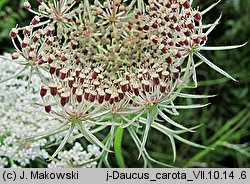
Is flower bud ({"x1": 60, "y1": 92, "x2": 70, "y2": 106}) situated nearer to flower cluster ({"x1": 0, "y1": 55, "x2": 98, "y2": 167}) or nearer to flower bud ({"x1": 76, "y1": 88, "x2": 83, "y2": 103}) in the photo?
flower bud ({"x1": 76, "y1": 88, "x2": 83, "y2": 103})

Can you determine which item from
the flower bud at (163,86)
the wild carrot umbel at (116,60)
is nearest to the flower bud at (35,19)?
the wild carrot umbel at (116,60)

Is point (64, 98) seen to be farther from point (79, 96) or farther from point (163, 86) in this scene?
point (163, 86)

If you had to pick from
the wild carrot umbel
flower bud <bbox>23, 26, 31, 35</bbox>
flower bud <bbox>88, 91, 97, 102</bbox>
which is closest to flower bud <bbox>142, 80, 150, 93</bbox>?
the wild carrot umbel

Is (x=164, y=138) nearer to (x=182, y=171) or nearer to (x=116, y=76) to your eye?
(x=182, y=171)

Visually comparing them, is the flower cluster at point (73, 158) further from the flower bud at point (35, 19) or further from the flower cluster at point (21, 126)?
the flower bud at point (35, 19)

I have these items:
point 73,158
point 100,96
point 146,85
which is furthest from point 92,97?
point 73,158

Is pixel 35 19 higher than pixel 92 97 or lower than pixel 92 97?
higher
